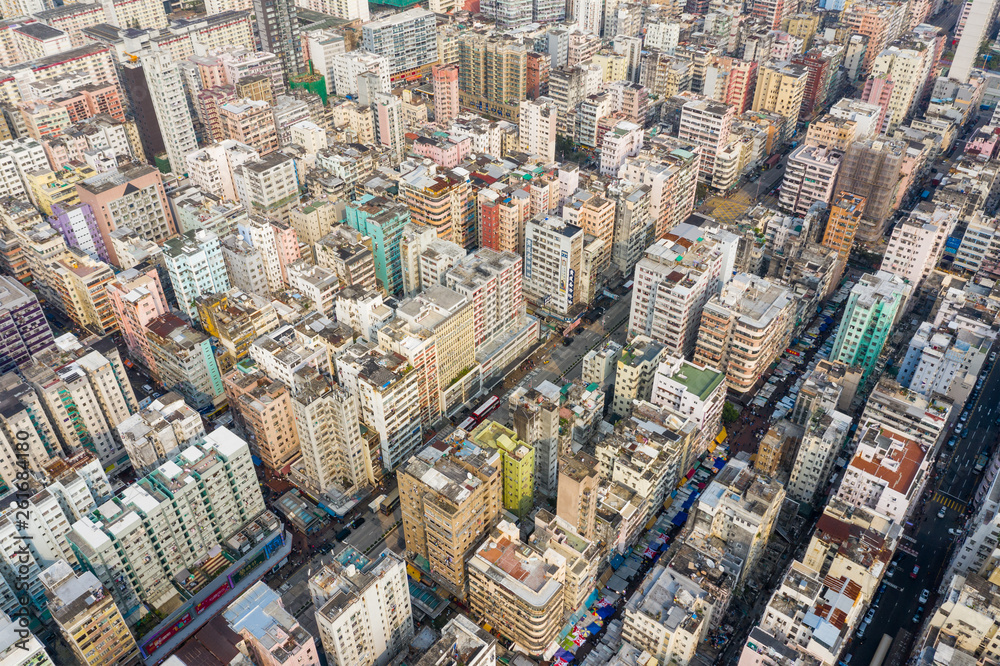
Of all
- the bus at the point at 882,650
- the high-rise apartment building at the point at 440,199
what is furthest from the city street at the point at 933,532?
the high-rise apartment building at the point at 440,199

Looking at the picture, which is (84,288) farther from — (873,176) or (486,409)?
(873,176)

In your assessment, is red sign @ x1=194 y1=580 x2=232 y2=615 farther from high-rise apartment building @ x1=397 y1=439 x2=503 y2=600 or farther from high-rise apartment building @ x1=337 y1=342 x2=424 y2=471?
high-rise apartment building @ x1=337 y1=342 x2=424 y2=471

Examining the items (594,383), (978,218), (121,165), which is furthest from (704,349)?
(121,165)

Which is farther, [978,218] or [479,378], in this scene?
[978,218]

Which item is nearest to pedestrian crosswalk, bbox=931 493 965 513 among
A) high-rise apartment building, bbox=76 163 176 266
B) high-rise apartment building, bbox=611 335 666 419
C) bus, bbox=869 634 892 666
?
bus, bbox=869 634 892 666

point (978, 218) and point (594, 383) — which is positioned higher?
point (978, 218)

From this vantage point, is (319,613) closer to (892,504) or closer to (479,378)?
(479,378)
